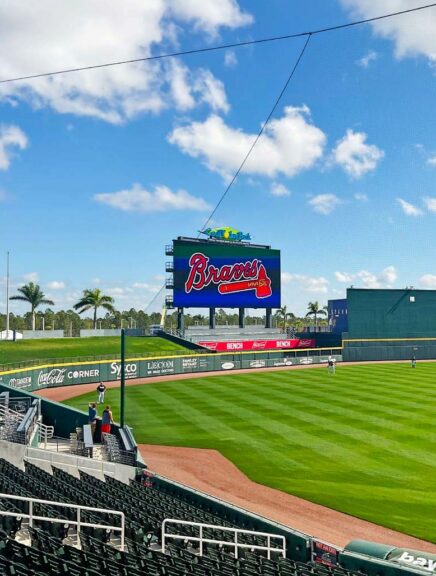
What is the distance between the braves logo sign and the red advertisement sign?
22.8ft

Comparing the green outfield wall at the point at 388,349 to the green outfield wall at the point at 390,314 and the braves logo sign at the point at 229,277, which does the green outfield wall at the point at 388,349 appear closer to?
the green outfield wall at the point at 390,314

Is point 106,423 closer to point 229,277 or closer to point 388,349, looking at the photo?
point 229,277

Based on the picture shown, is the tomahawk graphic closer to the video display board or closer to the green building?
the video display board

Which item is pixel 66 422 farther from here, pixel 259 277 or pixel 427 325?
pixel 427 325

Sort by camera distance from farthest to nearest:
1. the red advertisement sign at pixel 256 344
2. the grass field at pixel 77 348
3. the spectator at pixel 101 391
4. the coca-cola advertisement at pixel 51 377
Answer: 1. the red advertisement sign at pixel 256 344
2. the grass field at pixel 77 348
3. the coca-cola advertisement at pixel 51 377
4. the spectator at pixel 101 391

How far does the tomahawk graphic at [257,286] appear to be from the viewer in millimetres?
71562

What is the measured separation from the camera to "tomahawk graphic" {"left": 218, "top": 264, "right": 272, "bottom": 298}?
235ft

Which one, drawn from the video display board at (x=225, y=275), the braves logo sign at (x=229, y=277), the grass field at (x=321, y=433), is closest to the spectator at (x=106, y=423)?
the grass field at (x=321, y=433)

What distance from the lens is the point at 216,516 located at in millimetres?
13977

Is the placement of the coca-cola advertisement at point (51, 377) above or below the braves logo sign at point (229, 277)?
below

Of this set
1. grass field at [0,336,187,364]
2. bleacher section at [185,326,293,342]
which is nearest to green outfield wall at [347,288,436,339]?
bleacher section at [185,326,293,342]

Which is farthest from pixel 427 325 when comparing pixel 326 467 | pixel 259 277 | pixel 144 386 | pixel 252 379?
pixel 326 467

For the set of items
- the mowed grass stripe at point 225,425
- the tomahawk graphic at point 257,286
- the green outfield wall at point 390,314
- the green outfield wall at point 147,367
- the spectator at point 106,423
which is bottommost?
the mowed grass stripe at point 225,425

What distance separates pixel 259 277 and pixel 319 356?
13.4 metres
